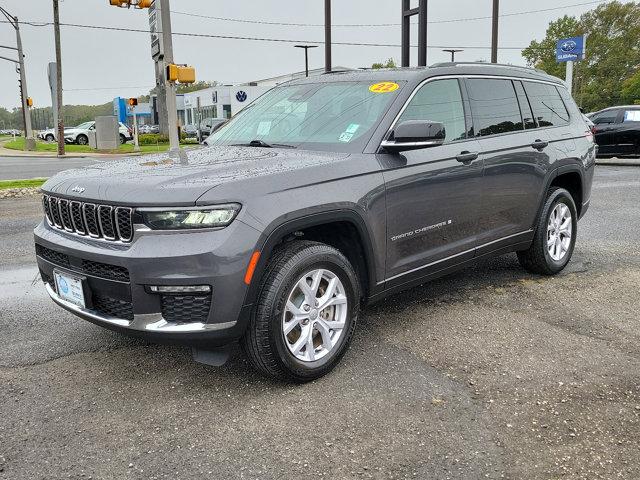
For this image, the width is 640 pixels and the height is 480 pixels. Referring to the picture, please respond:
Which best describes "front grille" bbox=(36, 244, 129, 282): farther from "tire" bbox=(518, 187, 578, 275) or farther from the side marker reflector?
"tire" bbox=(518, 187, 578, 275)

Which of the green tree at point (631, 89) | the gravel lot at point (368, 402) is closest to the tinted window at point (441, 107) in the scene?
the gravel lot at point (368, 402)

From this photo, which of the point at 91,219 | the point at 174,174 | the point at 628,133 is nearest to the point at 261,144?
the point at 174,174

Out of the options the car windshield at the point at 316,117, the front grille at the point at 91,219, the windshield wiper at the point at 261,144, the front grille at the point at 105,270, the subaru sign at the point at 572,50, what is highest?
the subaru sign at the point at 572,50

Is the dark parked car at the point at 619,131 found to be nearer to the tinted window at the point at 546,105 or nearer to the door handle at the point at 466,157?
the tinted window at the point at 546,105

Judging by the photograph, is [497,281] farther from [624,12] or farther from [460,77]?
[624,12]

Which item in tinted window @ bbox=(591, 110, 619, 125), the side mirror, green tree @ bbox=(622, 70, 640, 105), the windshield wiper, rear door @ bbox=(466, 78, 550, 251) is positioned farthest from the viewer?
green tree @ bbox=(622, 70, 640, 105)

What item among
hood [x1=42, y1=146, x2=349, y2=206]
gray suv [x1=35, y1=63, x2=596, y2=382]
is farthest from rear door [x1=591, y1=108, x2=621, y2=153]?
hood [x1=42, y1=146, x2=349, y2=206]

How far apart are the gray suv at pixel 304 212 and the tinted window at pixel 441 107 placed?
1 cm

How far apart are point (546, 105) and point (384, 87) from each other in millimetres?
2061

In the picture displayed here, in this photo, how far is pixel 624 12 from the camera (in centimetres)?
6044

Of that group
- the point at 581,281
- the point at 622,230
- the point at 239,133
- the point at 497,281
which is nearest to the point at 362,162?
the point at 239,133

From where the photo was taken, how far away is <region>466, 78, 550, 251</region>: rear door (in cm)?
459

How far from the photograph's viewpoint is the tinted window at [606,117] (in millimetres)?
17438

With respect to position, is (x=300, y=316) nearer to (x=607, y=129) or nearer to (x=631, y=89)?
(x=607, y=129)
